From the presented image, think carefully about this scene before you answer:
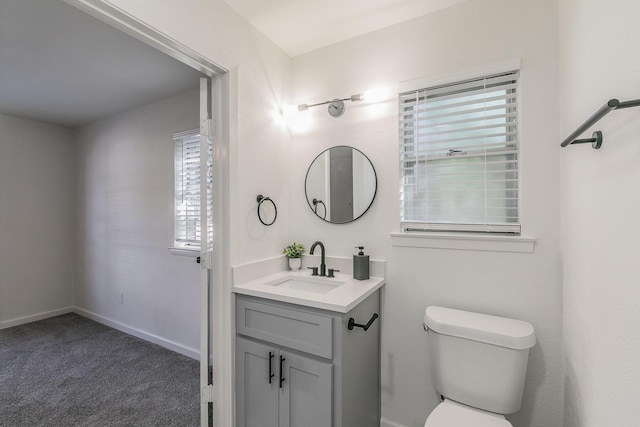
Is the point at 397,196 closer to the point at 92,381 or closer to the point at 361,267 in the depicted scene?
the point at 361,267

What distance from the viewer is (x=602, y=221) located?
850 mm

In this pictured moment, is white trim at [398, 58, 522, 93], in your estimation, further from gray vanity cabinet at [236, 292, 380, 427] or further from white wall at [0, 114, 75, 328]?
white wall at [0, 114, 75, 328]

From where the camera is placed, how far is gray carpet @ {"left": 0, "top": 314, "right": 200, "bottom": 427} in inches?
74.9

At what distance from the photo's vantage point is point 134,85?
8.27ft

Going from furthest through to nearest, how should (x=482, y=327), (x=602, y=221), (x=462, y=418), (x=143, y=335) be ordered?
1. (x=143, y=335)
2. (x=482, y=327)
3. (x=462, y=418)
4. (x=602, y=221)

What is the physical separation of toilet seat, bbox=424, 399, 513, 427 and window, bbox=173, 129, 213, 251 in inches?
88.5

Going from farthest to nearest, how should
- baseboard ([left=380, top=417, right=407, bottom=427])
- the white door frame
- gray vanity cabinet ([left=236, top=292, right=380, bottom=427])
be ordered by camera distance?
baseboard ([left=380, top=417, right=407, bottom=427]) < the white door frame < gray vanity cabinet ([left=236, top=292, right=380, bottom=427])

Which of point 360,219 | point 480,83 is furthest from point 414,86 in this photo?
point 360,219

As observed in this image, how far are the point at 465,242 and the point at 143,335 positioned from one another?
10.7 ft

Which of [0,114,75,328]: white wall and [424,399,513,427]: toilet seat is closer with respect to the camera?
[424,399,513,427]: toilet seat

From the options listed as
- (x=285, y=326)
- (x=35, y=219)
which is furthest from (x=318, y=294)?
(x=35, y=219)

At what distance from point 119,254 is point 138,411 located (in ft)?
6.23

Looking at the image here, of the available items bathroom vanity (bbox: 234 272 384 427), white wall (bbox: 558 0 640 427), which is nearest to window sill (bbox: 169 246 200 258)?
bathroom vanity (bbox: 234 272 384 427)

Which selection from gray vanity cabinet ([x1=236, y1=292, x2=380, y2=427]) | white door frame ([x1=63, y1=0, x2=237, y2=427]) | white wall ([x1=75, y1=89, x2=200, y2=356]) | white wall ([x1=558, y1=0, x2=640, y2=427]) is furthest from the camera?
white wall ([x1=75, y1=89, x2=200, y2=356])
